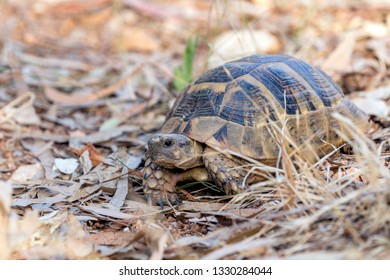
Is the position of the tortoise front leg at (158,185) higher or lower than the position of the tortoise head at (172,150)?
lower

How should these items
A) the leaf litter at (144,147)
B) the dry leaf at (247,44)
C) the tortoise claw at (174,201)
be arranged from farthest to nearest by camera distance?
1. the dry leaf at (247,44)
2. the tortoise claw at (174,201)
3. the leaf litter at (144,147)

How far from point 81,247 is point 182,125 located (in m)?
1.03

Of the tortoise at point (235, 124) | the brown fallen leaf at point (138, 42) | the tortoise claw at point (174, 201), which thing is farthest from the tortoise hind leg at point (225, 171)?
the brown fallen leaf at point (138, 42)

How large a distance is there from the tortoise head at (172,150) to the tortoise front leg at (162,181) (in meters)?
0.10

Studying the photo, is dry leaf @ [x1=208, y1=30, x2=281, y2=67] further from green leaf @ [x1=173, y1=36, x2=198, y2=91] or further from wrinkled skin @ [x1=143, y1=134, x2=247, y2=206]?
wrinkled skin @ [x1=143, y1=134, x2=247, y2=206]

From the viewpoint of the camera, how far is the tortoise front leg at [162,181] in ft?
10.3

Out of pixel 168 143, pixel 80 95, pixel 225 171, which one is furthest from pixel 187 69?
pixel 225 171

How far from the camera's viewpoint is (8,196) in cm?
236

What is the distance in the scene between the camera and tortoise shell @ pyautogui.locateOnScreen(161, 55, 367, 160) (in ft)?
10.1

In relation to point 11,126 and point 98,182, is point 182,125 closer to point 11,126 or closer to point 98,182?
point 98,182

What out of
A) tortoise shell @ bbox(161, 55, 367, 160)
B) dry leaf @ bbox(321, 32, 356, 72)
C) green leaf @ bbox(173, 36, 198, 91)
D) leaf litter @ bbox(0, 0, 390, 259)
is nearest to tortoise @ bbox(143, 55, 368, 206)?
tortoise shell @ bbox(161, 55, 367, 160)

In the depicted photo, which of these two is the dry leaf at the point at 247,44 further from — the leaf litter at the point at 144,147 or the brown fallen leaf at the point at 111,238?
the brown fallen leaf at the point at 111,238

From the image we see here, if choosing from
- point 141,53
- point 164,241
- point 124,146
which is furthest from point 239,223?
point 141,53

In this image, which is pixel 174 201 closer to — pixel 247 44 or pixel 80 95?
pixel 80 95
